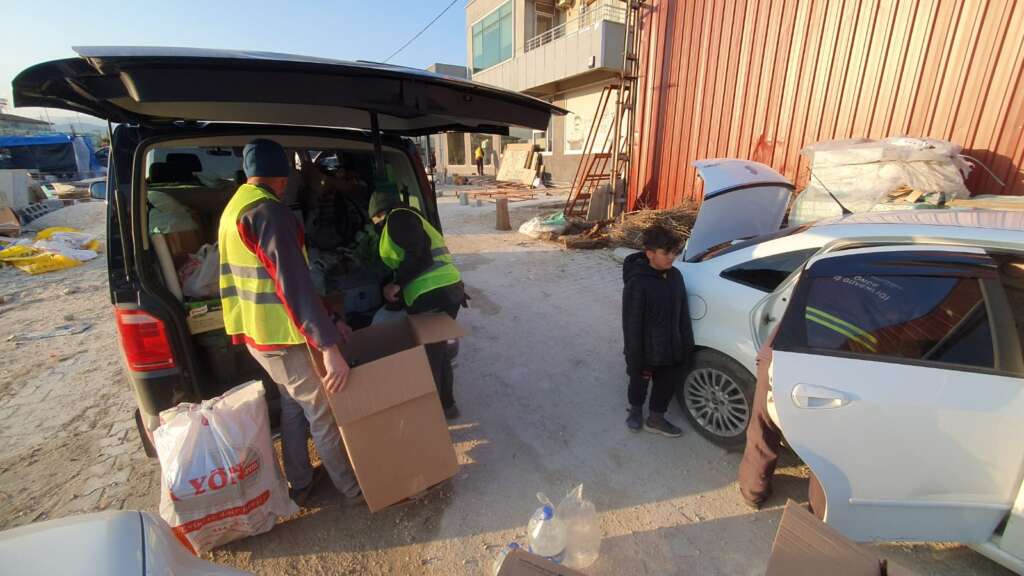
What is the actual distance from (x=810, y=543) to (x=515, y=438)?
1840 mm

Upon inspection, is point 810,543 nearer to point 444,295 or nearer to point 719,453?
point 719,453

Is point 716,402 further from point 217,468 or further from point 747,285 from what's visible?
point 217,468

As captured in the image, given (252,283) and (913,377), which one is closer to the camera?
(913,377)

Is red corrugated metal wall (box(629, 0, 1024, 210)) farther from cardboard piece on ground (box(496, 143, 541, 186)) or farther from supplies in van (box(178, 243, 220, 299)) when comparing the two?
cardboard piece on ground (box(496, 143, 541, 186))

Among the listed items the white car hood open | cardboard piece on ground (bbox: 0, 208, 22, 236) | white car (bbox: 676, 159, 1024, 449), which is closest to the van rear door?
Result: white car (bbox: 676, 159, 1024, 449)

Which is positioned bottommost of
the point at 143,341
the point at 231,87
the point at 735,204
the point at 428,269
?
the point at 143,341

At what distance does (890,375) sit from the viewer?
5.79 feet

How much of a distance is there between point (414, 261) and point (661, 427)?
196 centimetres

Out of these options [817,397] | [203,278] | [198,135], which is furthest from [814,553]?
[198,135]

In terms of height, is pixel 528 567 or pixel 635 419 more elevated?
pixel 528 567

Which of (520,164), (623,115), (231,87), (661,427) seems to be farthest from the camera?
(520,164)

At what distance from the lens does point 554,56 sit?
15219mm

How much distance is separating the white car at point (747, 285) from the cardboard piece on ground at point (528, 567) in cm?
168

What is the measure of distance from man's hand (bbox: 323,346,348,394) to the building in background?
12.7 meters
